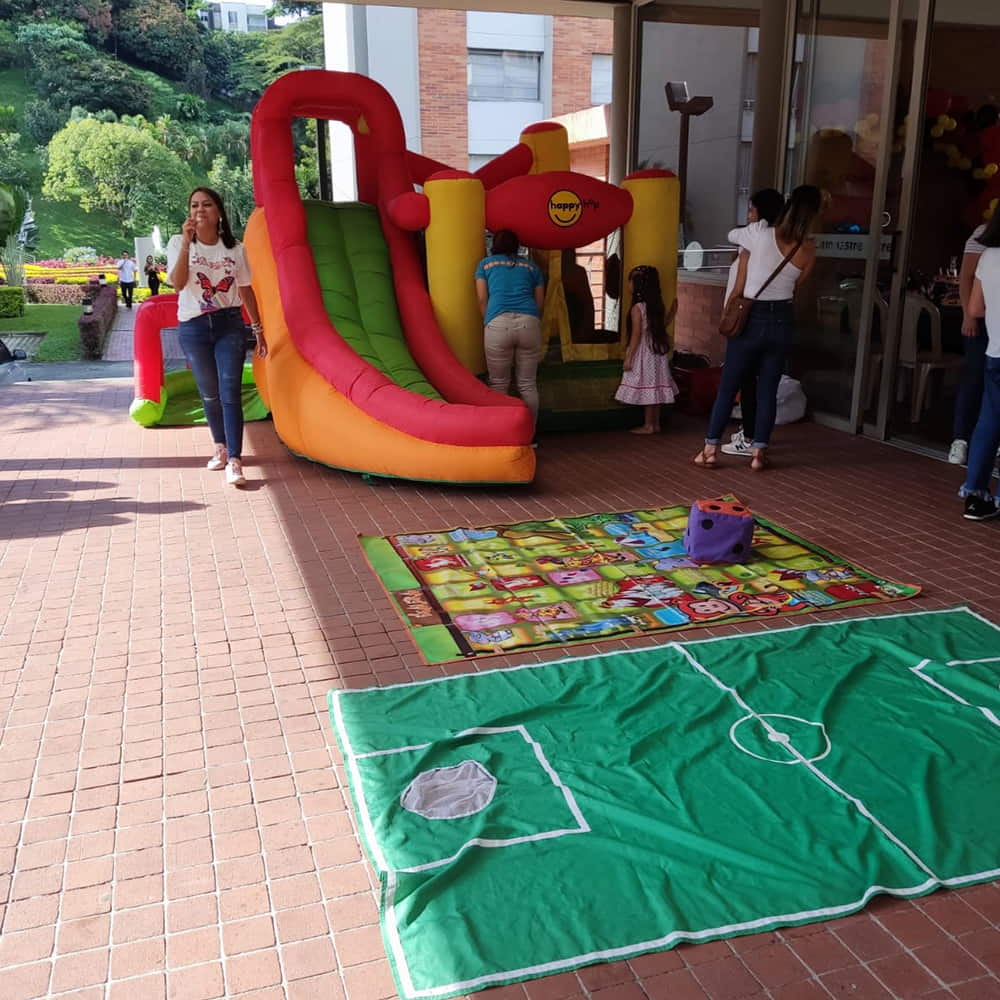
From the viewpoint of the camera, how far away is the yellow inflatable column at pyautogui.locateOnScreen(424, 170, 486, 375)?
6.95m

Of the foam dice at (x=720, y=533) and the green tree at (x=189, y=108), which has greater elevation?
the green tree at (x=189, y=108)

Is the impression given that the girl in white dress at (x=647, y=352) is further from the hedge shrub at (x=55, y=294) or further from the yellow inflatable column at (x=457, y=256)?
the hedge shrub at (x=55, y=294)

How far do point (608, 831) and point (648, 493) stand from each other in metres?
3.47

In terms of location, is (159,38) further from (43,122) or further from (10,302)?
(10,302)

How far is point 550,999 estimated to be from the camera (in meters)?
2.12

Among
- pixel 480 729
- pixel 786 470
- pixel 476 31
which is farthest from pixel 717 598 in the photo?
pixel 476 31

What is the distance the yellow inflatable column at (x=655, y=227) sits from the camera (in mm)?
7309

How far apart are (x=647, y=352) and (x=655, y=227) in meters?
0.95

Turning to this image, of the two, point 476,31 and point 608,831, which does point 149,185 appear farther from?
point 608,831

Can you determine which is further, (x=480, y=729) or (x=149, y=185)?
(x=149, y=185)

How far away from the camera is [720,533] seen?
4719 mm

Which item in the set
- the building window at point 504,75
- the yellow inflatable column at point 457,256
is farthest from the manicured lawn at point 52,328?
the building window at point 504,75

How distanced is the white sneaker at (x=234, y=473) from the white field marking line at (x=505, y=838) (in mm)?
2957

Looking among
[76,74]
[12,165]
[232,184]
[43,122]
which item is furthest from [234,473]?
[76,74]
